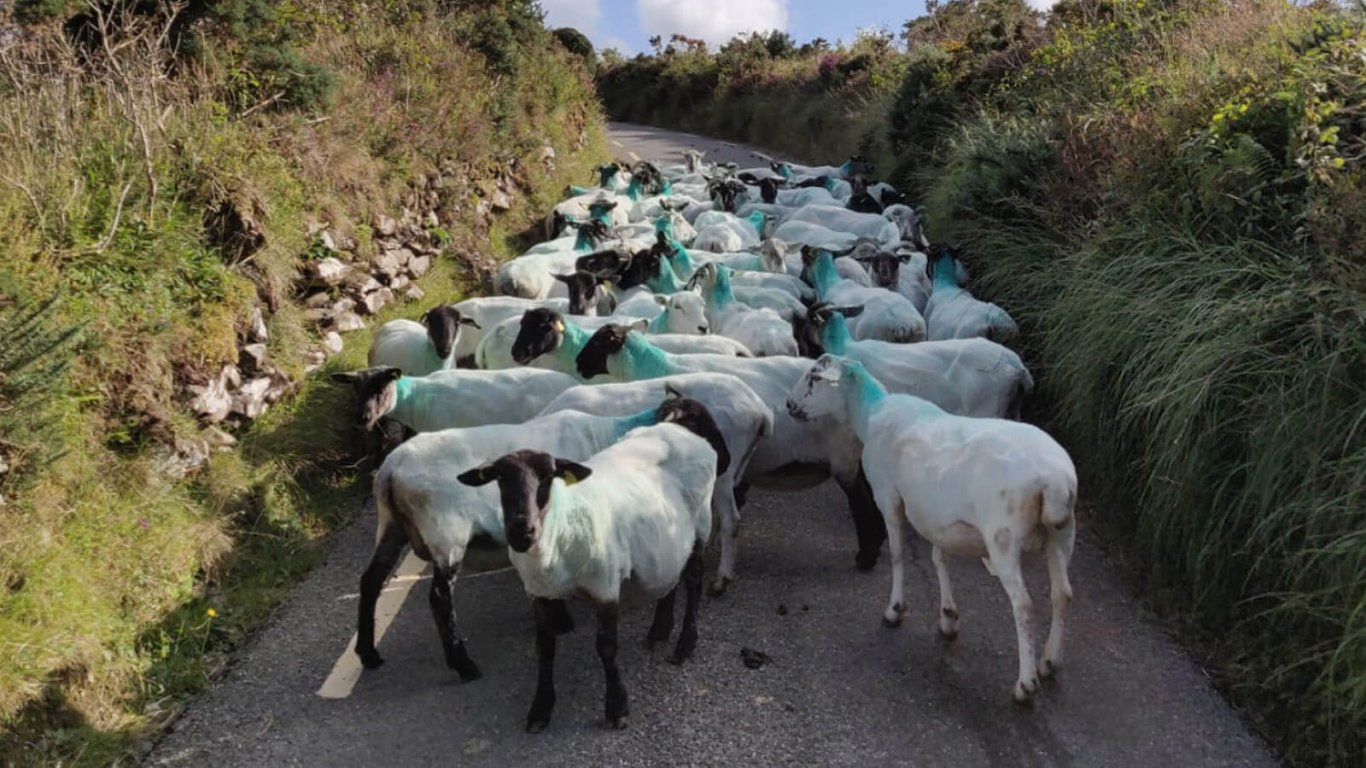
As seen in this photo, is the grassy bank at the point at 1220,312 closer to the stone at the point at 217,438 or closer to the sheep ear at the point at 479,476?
the sheep ear at the point at 479,476

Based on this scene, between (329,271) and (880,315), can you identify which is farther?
(329,271)

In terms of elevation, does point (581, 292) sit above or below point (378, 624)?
above

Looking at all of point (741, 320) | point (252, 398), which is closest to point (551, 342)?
point (741, 320)

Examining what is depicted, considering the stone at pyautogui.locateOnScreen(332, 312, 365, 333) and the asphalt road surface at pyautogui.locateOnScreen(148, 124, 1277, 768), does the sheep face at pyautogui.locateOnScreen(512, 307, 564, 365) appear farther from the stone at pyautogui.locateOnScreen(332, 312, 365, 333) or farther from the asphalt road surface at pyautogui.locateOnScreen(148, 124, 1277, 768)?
the stone at pyautogui.locateOnScreen(332, 312, 365, 333)

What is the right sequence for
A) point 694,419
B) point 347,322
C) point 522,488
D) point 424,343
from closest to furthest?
point 522,488, point 694,419, point 424,343, point 347,322

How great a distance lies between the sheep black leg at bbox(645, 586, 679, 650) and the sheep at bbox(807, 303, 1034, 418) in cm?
245

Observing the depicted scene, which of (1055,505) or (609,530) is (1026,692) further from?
(609,530)

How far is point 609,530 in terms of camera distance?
4.65 metres

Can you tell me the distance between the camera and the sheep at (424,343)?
7859 mm

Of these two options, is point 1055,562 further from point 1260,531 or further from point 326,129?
point 326,129

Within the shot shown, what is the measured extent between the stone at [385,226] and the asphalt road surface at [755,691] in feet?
19.3

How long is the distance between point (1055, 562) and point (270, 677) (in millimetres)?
4079

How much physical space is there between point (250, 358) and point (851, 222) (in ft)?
27.8

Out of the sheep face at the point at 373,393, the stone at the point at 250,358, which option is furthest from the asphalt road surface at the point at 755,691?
the stone at the point at 250,358
